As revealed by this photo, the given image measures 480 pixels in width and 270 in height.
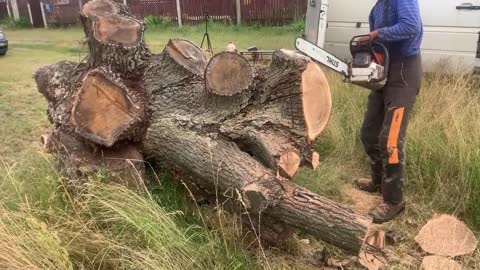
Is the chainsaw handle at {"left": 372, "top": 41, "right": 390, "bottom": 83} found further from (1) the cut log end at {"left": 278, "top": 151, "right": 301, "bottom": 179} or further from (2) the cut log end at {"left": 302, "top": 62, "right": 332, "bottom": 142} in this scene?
(1) the cut log end at {"left": 278, "top": 151, "right": 301, "bottom": 179}

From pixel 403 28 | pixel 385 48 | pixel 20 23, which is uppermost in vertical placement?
pixel 403 28

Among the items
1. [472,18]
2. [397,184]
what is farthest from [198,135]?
[472,18]

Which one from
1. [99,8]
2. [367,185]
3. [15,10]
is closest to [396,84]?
[367,185]

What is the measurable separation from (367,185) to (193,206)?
177 cm

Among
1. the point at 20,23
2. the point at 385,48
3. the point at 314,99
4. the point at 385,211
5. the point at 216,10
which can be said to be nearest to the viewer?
the point at 314,99

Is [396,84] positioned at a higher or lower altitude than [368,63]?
lower

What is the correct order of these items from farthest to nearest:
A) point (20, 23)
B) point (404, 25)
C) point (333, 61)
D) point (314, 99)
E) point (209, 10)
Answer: point (20, 23) → point (209, 10) → point (333, 61) → point (404, 25) → point (314, 99)

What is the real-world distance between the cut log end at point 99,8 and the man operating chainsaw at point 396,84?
2.14m

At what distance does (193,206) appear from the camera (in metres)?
3.55

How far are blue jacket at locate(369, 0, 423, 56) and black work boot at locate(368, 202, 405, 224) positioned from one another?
3.91 feet

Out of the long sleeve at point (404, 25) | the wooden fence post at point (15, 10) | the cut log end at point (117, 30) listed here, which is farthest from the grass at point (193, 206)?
the wooden fence post at point (15, 10)

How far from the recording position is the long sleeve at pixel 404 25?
367 cm

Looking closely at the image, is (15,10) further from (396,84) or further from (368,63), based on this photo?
(396,84)

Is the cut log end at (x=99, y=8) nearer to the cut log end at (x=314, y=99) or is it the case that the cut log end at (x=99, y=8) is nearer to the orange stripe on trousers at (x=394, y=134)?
the cut log end at (x=314, y=99)
